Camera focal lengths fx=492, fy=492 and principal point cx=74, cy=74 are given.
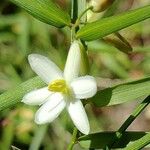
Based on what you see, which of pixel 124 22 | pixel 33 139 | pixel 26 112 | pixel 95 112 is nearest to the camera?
pixel 124 22

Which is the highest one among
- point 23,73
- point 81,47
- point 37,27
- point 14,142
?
point 81,47

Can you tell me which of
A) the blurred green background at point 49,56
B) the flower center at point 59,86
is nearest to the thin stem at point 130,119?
the flower center at point 59,86

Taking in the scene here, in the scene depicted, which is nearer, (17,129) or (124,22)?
(124,22)

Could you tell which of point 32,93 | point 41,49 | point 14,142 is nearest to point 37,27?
→ point 41,49

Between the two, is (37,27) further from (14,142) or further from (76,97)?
(76,97)

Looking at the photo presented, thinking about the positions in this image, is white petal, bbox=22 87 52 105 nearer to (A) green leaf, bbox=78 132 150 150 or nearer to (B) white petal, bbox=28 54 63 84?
(B) white petal, bbox=28 54 63 84

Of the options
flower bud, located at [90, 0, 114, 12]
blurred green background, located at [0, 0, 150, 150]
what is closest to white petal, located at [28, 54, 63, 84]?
flower bud, located at [90, 0, 114, 12]
